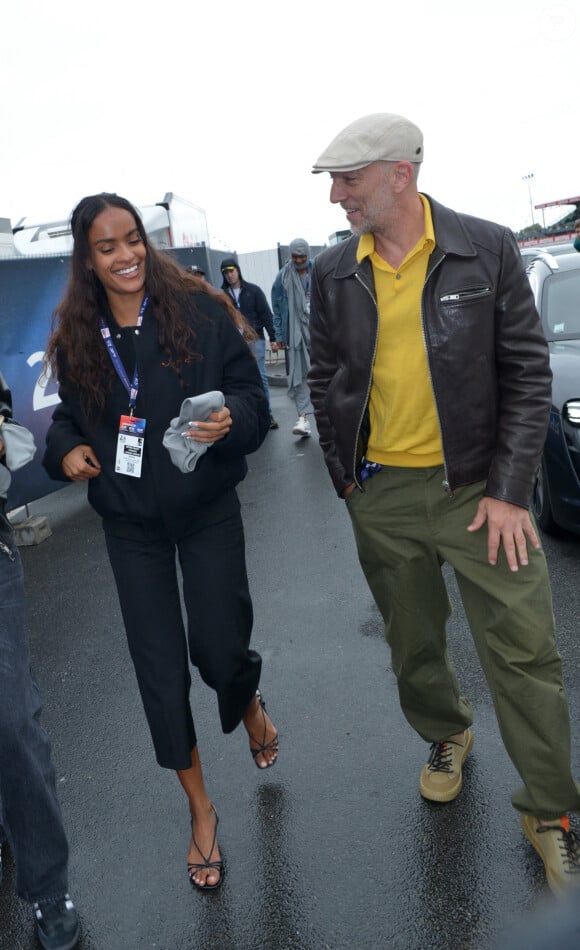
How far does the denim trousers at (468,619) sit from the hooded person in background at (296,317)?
6788 millimetres

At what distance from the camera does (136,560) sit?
2867 mm

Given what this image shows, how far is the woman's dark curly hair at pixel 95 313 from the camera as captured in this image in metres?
2.78

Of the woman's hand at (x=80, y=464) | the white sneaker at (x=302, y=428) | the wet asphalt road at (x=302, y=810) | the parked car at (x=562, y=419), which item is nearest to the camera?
the wet asphalt road at (x=302, y=810)

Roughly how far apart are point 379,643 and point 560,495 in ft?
4.72

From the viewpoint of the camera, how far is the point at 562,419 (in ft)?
15.9

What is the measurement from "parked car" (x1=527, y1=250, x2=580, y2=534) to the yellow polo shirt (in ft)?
7.57

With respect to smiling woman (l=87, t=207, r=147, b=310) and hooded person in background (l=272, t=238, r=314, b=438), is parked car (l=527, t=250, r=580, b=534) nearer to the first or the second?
smiling woman (l=87, t=207, r=147, b=310)

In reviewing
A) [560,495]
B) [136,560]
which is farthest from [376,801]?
[560,495]

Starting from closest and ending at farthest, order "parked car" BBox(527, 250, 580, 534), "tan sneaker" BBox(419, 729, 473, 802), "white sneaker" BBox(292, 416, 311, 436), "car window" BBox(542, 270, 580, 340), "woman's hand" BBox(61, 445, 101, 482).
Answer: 1. "woman's hand" BBox(61, 445, 101, 482)
2. "tan sneaker" BBox(419, 729, 473, 802)
3. "parked car" BBox(527, 250, 580, 534)
4. "car window" BBox(542, 270, 580, 340)
5. "white sneaker" BBox(292, 416, 311, 436)

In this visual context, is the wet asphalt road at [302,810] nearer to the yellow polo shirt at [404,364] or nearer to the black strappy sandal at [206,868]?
the black strappy sandal at [206,868]

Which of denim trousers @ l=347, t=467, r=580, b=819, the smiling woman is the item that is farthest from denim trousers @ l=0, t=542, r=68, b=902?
denim trousers @ l=347, t=467, r=580, b=819

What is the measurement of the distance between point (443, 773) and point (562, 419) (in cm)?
242

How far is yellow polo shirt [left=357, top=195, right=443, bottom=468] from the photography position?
8.63 ft

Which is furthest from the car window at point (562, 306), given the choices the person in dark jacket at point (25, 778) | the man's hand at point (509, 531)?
the person in dark jacket at point (25, 778)
